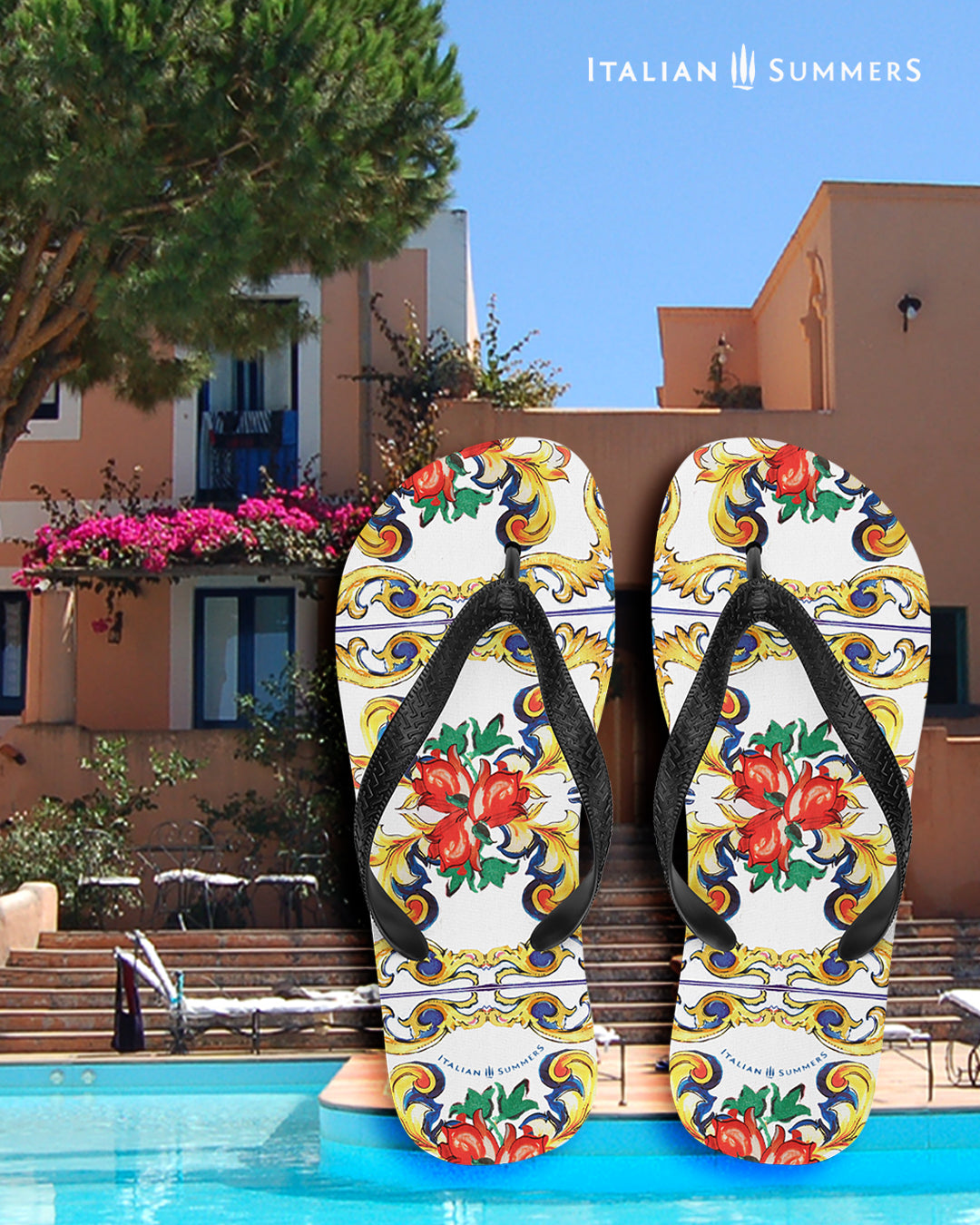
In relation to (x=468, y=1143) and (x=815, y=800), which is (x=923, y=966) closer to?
(x=815, y=800)

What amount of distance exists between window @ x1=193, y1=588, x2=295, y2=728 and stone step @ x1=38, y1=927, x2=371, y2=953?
3985 mm

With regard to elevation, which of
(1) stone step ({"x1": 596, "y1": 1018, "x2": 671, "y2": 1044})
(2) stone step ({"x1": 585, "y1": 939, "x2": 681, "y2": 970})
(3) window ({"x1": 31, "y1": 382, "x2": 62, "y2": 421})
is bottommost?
(1) stone step ({"x1": 596, "y1": 1018, "x2": 671, "y2": 1044})

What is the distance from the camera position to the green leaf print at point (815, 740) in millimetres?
5113

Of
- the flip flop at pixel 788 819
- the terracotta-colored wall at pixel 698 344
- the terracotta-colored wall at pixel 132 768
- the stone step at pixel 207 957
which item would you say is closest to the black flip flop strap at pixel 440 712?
the flip flop at pixel 788 819

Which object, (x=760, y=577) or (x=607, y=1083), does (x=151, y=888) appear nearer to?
(x=607, y=1083)

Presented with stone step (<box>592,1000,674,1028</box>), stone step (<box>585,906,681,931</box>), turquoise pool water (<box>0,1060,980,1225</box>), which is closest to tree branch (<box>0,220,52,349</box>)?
turquoise pool water (<box>0,1060,980,1225</box>)

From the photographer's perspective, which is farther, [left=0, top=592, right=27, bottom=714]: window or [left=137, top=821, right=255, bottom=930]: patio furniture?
[left=0, top=592, right=27, bottom=714]: window

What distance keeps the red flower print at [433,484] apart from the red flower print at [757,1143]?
2.20 m

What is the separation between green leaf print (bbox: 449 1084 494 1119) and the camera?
16.6 feet

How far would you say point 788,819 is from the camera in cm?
514

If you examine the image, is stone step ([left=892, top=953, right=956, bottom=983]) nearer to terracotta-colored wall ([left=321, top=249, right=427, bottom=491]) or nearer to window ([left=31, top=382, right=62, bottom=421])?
terracotta-colored wall ([left=321, top=249, right=427, bottom=491])

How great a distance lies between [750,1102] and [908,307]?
385 inches

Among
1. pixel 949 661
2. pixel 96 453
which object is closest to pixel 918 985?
pixel 949 661

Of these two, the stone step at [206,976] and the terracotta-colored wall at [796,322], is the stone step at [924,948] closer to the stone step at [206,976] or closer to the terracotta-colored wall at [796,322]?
the stone step at [206,976]
